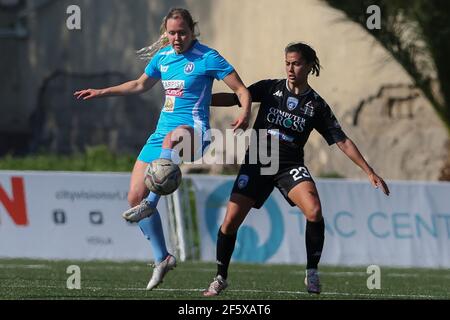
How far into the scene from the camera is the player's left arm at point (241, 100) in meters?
9.80

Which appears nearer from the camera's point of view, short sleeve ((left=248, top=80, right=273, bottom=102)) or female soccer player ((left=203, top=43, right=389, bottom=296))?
female soccer player ((left=203, top=43, right=389, bottom=296))

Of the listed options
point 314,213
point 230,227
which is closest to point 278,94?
point 314,213

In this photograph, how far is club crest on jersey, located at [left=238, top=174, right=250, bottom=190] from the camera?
1035 centimetres

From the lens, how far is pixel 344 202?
57.4ft

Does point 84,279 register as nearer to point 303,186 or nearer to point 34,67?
point 303,186

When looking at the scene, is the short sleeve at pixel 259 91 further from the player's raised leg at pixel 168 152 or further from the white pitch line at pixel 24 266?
the white pitch line at pixel 24 266

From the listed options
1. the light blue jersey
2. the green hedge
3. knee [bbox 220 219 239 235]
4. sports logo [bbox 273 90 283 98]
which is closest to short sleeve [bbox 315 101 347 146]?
sports logo [bbox 273 90 283 98]

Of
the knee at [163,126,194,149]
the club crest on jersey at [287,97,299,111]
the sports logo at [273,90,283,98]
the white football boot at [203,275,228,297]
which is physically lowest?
the white football boot at [203,275,228,297]

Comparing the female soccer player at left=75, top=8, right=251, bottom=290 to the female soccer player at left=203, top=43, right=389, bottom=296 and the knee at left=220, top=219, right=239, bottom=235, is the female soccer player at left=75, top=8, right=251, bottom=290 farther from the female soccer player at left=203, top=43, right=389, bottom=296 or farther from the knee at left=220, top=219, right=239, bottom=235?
the knee at left=220, top=219, right=239, bottom=235

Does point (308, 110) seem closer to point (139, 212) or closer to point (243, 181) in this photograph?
point (243, 181)

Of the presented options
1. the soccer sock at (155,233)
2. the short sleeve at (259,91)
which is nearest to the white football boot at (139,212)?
the soccer sock at (155,233)

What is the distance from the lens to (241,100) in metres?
10.1
